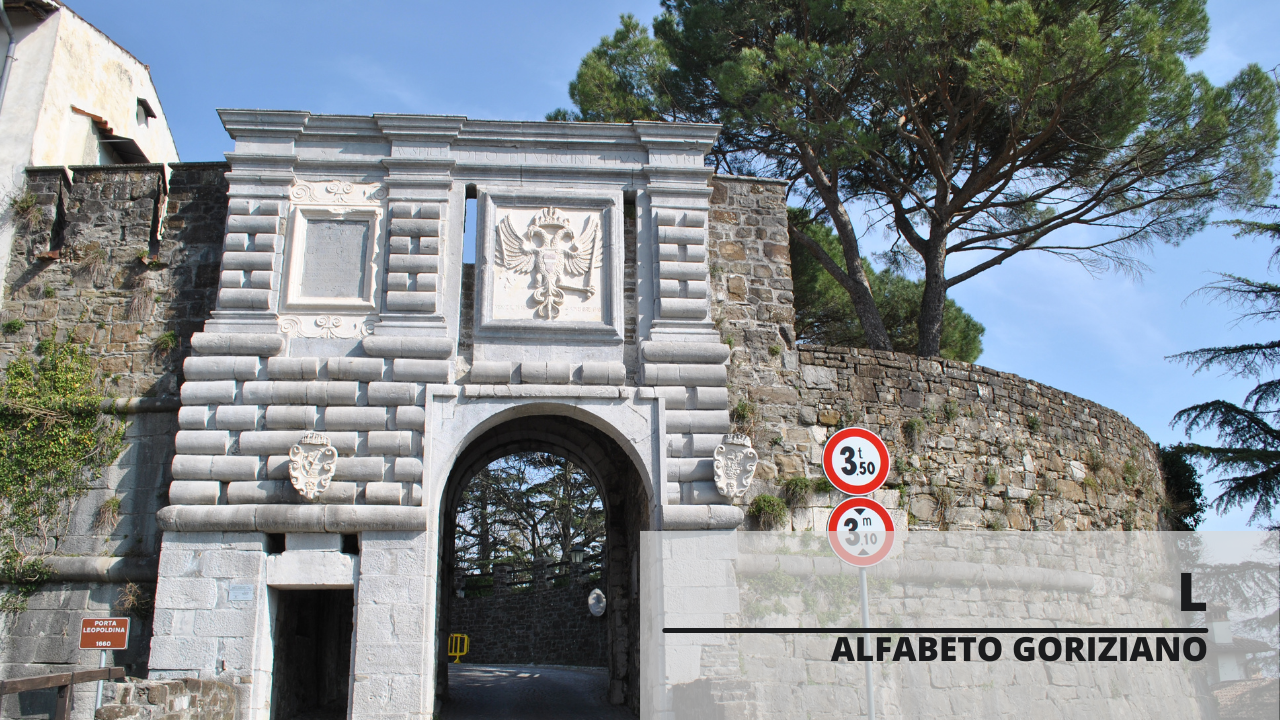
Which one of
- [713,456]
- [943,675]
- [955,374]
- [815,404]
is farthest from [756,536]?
[955,374]

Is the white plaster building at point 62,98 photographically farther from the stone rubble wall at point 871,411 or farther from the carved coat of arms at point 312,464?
the stone rubble wall at point 871,411

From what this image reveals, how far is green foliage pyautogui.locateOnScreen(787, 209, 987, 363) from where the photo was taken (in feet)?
47.4

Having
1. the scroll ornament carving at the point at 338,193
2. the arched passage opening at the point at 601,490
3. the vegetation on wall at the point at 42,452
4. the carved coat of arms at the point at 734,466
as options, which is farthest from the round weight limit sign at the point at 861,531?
the vegetation on wall at the point at 42,452

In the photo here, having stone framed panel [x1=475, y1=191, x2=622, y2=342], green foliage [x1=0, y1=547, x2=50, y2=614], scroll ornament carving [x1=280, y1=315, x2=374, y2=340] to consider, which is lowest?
green foliage [x1=0, y1=547, x2=50, y2=614]

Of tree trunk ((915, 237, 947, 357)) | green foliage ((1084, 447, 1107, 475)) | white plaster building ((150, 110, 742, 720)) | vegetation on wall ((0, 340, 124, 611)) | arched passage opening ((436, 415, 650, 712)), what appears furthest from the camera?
tree trunk ((915, 237, 947, 357))

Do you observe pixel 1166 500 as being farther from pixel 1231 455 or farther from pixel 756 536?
pixel 756 536

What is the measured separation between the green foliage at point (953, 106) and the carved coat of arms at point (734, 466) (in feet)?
15.5

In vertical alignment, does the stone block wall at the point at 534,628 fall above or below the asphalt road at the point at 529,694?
above

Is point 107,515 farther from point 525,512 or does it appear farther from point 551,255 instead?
point 525,512

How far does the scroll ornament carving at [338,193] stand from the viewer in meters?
8.89

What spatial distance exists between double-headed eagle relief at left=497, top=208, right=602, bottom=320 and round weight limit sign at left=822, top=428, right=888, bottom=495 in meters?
3.59

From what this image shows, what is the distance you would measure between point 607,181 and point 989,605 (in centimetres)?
593

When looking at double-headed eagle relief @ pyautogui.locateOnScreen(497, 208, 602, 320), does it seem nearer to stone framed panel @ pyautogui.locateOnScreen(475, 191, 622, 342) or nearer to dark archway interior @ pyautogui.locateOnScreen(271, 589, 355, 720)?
stone framed panel @ pyautogui.locateOnScreen(475, 191, 622, 342)

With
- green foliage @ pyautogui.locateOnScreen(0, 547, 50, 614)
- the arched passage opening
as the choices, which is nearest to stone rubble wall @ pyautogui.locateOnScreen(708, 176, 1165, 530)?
the arched passage opening
